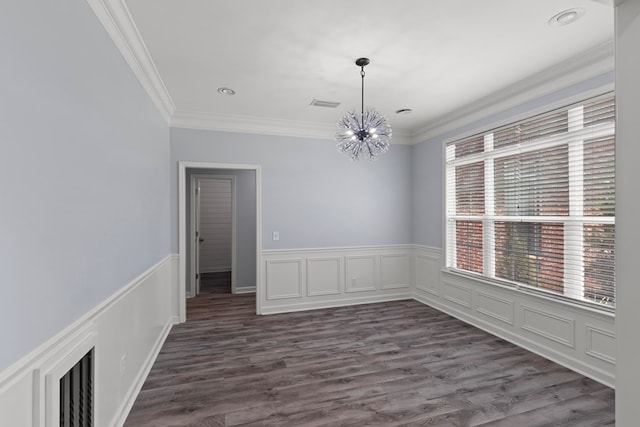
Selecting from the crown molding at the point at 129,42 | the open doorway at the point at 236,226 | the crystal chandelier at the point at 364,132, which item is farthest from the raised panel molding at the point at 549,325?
the crown molding at the point at 129,42

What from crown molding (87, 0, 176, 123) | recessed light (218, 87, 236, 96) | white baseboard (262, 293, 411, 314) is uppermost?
recessed light (218, 87, 236, 96)

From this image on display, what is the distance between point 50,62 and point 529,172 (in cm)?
388

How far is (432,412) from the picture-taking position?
2.28 meters

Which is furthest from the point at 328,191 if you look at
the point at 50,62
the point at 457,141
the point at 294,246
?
the point at 50,62

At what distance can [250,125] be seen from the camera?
4.46 meters

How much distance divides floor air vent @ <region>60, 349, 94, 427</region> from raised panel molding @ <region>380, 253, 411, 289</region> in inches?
160

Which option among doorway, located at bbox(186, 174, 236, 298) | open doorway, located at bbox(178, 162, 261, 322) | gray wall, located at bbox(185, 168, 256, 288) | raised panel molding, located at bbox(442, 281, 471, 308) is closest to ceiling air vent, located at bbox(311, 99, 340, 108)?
open doorway, located at bbox(178, 162, 261, 322)

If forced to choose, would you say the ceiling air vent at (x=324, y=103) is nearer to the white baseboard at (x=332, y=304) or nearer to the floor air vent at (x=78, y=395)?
the white baseboard at (x=332, y=304)

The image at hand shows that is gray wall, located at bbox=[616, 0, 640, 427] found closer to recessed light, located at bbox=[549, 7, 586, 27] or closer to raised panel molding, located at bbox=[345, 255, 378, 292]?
recessed light, located at bbox=[549, 7, 586, 27]

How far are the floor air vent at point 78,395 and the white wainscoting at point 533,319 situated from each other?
3671 mm

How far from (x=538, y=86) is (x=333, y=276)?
3394 millimetres

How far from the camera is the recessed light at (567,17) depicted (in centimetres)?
214

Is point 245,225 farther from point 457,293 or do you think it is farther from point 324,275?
point 457,293

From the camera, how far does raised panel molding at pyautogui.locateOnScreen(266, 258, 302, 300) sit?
458cm
